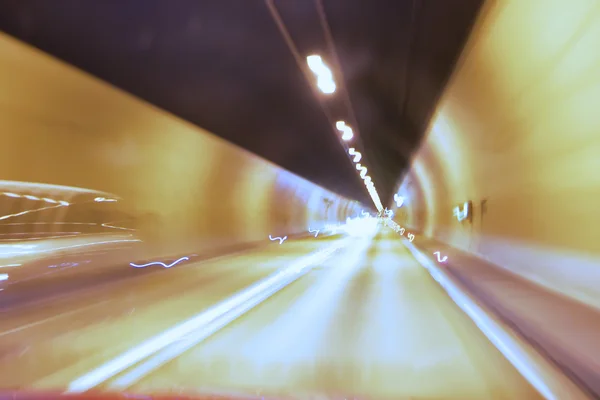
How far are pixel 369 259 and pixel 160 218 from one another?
752 centimetres

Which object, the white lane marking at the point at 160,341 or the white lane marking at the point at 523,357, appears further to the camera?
the white lane marking at the point at 160,341

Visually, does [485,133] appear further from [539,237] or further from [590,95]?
[590,95]

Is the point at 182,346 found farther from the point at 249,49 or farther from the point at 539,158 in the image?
the point at 539,158

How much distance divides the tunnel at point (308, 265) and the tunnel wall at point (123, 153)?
0.06m

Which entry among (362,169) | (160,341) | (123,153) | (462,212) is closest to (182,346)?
(160,341)

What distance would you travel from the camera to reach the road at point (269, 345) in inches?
221

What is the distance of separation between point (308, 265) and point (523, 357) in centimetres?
1365

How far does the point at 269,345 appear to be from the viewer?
7.48m

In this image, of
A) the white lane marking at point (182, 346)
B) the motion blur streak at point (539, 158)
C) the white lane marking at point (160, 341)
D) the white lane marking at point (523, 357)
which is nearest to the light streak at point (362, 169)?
the motion blur streak at point (539, 158)

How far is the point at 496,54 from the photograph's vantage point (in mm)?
10008

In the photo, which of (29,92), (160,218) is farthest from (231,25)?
(160,218)

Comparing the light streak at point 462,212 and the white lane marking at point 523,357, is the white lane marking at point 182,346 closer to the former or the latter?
the white lane marking at point 523,357

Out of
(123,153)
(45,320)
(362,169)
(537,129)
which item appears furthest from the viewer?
(362,169)

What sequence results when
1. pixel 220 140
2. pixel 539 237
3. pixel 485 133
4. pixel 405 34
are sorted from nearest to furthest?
1. pixel 405 34
2. pixel 539 237
3. pixel 485 133
4. pixel 220 140
